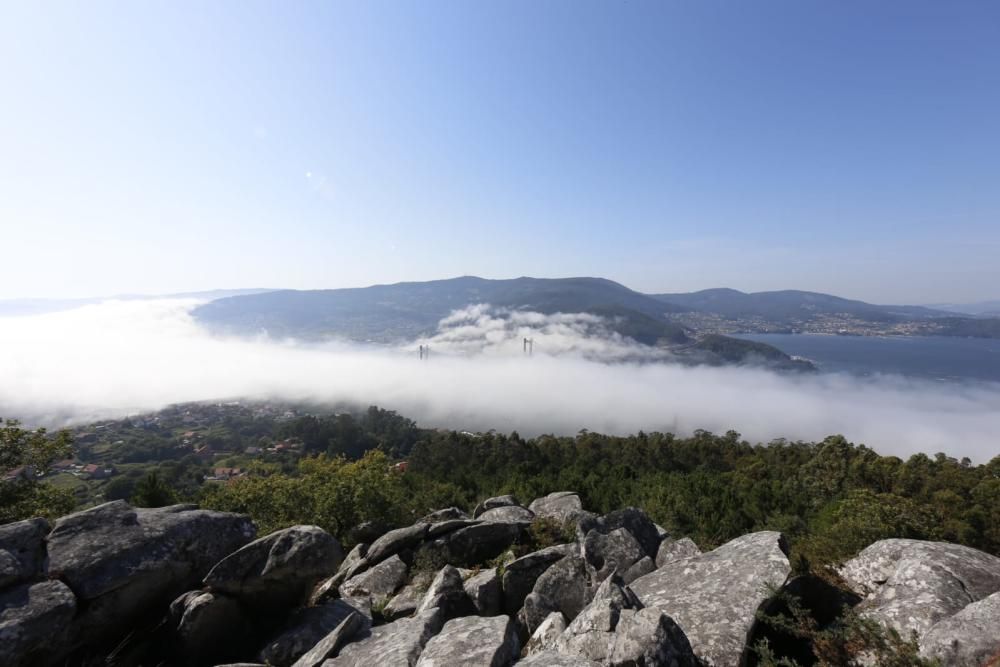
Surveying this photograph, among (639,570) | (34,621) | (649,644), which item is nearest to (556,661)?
(649,644)

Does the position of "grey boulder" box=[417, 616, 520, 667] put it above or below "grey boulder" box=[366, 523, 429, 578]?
above

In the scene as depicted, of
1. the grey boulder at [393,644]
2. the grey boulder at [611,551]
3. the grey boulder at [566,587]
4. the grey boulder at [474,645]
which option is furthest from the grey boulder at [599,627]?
the grey boulder at [611,551]

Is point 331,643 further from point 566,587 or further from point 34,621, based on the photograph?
point 566,587

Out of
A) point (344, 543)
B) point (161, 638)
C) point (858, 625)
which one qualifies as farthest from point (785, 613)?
point (344, 543)

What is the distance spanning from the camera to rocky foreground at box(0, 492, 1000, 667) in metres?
7.57

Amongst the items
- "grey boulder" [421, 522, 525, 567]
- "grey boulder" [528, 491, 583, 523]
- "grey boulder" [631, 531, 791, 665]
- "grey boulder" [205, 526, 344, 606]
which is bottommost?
"grey boulder" [528, 491, 583, 523]

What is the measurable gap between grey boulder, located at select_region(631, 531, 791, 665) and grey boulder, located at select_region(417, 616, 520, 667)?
131 inches

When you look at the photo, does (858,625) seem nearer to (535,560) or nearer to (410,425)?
(535,560)

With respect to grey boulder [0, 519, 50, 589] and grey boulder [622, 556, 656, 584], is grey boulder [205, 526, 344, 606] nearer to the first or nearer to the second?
grey boulder [0, 519, 50, 589]

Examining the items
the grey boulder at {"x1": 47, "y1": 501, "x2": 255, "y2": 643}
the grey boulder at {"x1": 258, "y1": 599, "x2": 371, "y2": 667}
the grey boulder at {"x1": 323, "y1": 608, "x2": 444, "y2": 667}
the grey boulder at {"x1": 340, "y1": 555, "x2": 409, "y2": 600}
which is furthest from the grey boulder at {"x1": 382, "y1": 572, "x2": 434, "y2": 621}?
the grey boulder at {"x1": 47, "y1": 501, "x2": 255, "y2": 643}

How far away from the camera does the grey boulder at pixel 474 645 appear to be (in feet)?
24.4

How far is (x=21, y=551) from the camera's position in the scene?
933 centimetres

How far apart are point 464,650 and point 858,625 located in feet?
22.2

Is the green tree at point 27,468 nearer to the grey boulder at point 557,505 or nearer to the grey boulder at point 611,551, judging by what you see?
the grey boulder at point 611,551
